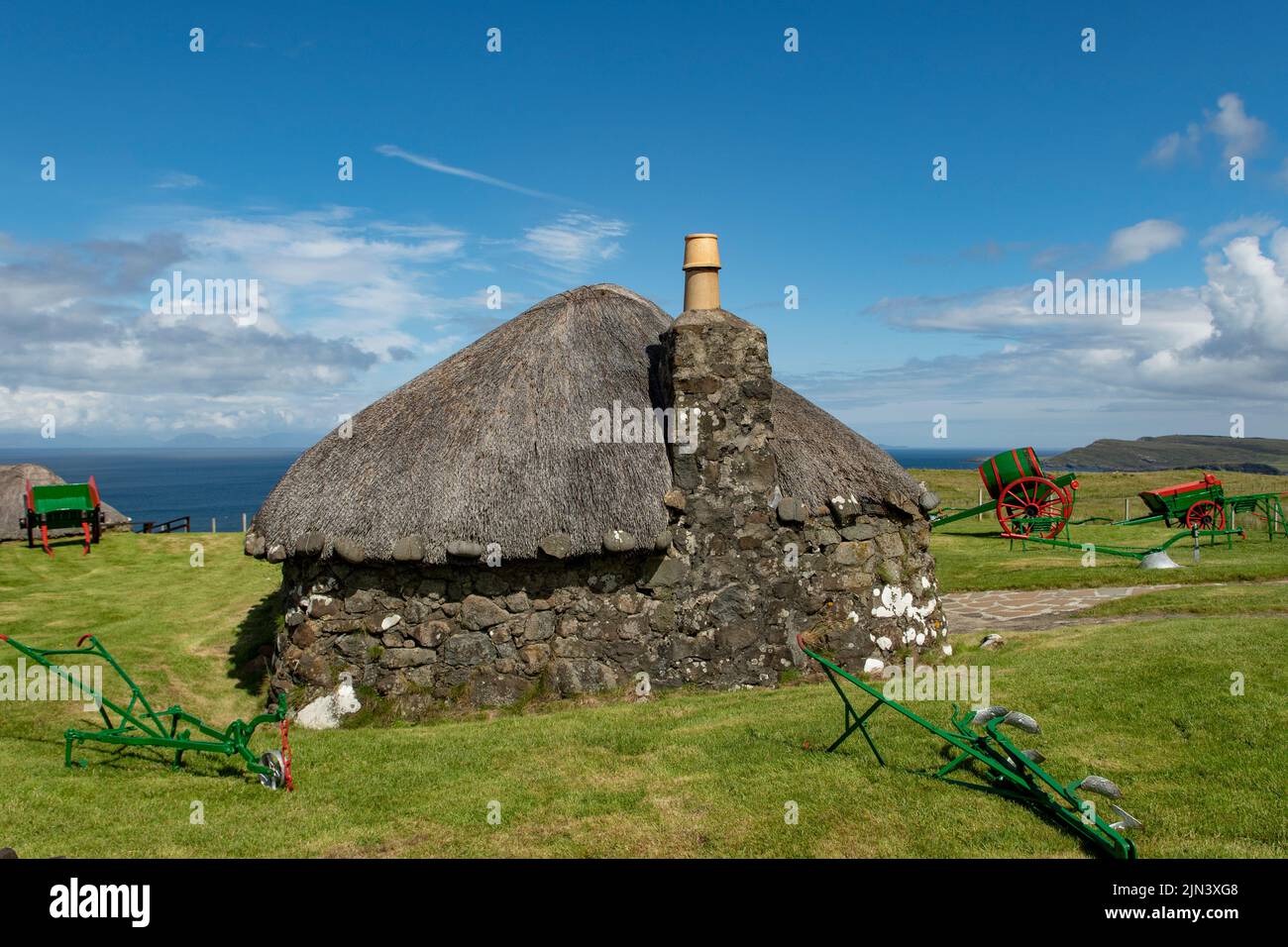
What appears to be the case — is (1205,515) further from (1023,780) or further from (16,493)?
(16,493)

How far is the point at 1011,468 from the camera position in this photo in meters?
28.4

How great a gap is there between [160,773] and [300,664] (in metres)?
3.02

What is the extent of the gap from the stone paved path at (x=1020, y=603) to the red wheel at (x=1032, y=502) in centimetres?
1006

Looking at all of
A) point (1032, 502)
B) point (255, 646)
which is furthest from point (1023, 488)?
point (255, 646)

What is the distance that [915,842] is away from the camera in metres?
5.88

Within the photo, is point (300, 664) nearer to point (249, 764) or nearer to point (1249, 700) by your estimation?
point (249, 764)

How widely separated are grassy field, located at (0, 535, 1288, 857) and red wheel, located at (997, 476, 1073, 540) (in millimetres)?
15988

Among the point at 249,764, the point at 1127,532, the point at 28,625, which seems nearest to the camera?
the point at 249,764

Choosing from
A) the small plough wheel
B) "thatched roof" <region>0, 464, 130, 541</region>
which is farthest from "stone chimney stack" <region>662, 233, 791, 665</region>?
"thatched roof" <region>0, 464, 130, 541</region>

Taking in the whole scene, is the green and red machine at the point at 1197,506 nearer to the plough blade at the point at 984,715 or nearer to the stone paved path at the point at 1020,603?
the stone paved path at the point at 1020,603

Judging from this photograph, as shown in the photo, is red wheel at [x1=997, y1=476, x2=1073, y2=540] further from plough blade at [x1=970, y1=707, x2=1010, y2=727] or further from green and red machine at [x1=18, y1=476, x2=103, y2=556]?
green and red machine at [x1=18, y1=476, x2=103, y2=556]
